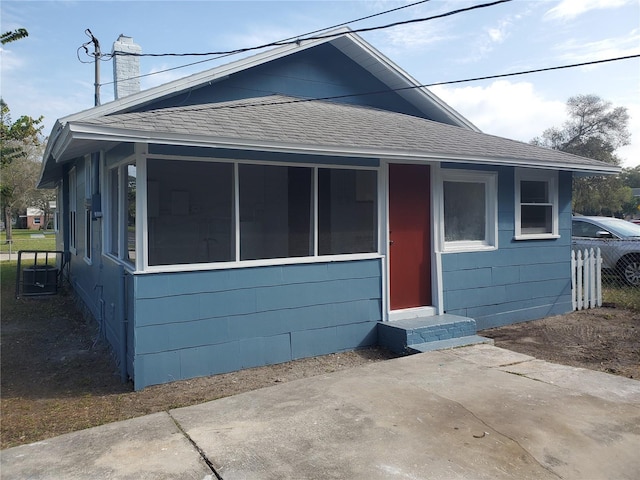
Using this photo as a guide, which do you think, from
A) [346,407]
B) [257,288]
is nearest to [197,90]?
[257,288]

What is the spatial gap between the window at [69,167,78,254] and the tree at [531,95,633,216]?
33.6 meters

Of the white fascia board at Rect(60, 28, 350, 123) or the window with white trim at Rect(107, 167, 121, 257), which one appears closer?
the white fascia board at Rect(60, 28, 350, 123)

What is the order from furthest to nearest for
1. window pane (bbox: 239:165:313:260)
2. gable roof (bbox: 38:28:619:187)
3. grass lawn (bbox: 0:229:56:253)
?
1. grass lawn (bbox: 0:229:56:253)
2. window pane (bbox: 239:165:313:260)
3. gable roof (bbox: 38:28:619:187)

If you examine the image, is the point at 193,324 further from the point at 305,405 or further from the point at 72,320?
the point at 72,320

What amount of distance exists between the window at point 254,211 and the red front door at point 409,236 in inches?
16.6

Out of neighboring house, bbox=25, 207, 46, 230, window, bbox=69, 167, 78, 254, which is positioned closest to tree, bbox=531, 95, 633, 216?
window, bbox=69, 167, 78, 254

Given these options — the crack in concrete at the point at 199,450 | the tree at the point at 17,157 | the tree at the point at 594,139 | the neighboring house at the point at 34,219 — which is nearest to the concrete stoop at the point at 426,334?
the crack in concrete at the point at 199,450

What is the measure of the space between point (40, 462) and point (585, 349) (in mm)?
6375

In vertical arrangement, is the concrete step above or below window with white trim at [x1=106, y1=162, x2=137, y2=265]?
below

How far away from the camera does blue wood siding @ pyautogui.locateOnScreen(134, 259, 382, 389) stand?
17.8ft

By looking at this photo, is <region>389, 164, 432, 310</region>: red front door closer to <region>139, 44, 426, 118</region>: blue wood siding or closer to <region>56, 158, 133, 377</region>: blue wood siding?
<region>139, 44, 426, 118</region>: blue wood siding

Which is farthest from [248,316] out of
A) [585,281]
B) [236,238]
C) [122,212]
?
[585,281]

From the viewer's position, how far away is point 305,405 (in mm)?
4633

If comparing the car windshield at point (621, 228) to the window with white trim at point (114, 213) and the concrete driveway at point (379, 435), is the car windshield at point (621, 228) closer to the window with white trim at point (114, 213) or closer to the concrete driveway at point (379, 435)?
the concrete driveway at point (379, 435)
